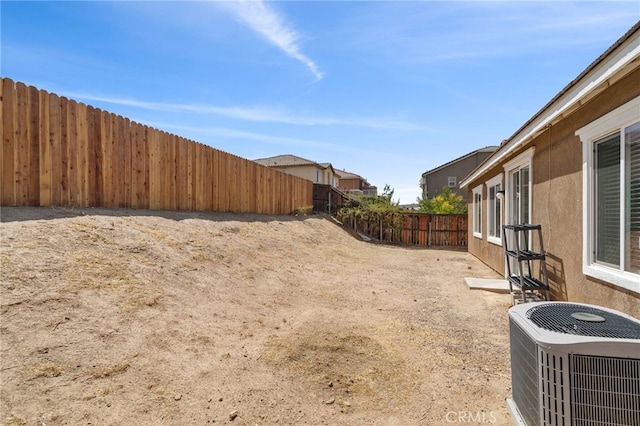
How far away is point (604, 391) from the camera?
1631 mm

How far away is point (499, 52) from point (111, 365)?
28.4 ft

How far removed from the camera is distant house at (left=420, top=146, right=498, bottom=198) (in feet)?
90.7

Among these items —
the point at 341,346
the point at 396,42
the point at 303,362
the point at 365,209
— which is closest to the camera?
the point at 303,362

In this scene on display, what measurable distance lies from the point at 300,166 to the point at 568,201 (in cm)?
2803

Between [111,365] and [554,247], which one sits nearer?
[111,365]

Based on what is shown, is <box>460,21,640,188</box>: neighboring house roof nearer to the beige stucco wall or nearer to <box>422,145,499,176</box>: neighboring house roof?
the beige stucco wall

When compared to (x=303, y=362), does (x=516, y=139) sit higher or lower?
higher

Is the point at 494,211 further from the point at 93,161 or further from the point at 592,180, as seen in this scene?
the point at 93,161

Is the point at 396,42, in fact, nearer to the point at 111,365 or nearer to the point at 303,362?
the point at 303,362

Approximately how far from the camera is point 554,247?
16.3 feet

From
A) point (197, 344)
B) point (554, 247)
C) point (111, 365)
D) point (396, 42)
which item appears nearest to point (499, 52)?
point (396, 42)

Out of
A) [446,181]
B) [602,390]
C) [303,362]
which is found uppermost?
[446,181]

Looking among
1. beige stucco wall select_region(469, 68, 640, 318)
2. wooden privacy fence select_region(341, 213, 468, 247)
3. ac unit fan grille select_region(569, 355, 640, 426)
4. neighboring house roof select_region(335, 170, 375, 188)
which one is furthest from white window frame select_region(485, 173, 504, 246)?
neighboring house roof select_region(335, 170, 375, 188)

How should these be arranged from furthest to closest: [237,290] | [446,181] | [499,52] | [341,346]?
[446,181] < [499,52] < [237,290] < [341,346]
